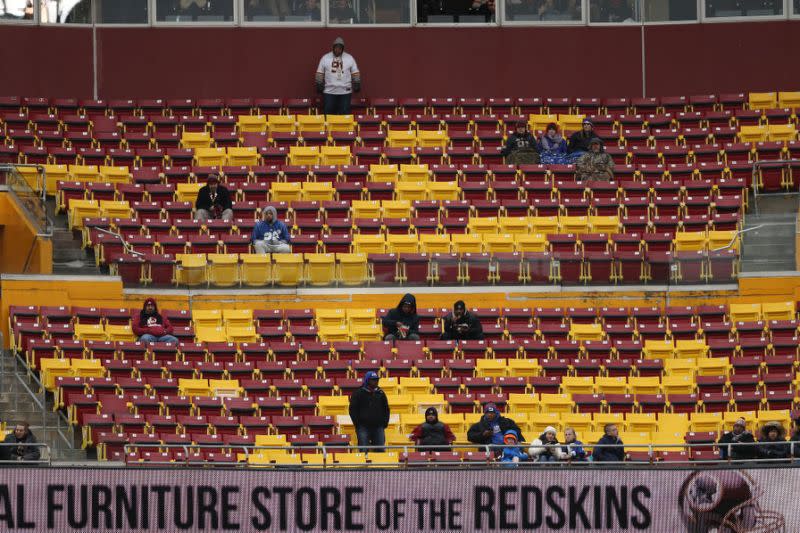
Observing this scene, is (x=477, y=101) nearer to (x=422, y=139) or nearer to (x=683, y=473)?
(x=422, y=139)

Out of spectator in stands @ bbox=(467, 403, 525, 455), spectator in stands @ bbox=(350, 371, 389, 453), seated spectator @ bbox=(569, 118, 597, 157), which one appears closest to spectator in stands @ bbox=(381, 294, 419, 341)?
spectator in stands @ bbox=(350, 371, 389, 453)

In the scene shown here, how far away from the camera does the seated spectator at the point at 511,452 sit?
18.4m

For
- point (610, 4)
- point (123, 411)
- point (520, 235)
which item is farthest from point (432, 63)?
point (123, 411)

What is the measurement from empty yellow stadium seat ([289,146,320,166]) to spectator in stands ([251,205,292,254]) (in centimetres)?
302

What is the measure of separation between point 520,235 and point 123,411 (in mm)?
7133

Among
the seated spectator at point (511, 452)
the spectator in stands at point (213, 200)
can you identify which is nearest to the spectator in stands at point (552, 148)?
the spectator in stands at point (213, 200)

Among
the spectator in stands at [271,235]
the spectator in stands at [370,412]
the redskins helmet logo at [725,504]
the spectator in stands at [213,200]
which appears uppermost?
the spectator in stands at [213,200]

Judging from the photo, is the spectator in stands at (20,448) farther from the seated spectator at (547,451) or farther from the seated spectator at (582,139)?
the seated spectator at (582,139)

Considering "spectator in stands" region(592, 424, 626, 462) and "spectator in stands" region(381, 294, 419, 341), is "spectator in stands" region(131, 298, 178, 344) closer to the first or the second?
"spectator in stands" region(381, 294, 419, 341)

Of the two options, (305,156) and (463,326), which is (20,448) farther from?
(305,156)

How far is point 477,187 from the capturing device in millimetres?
27750

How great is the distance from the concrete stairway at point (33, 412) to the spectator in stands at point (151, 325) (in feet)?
5.47

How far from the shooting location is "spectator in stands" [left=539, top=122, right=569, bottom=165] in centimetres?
2873

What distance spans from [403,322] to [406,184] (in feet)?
14.2
